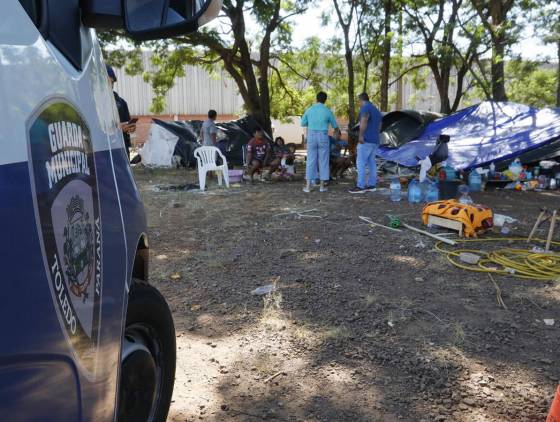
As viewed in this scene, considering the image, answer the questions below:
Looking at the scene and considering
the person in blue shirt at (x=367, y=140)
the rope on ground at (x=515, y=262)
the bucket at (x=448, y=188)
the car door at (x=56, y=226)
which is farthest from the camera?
the person in blue shirt at (x=367, y=140)

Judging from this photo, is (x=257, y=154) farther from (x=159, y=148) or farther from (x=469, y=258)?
(x=469, y=258)

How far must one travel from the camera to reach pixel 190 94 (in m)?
31.2

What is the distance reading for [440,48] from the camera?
16.1m

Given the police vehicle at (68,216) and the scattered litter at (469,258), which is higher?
the police vehicle at (68,216)

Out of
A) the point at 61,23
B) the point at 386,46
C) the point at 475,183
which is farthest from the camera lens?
the point at 386,46

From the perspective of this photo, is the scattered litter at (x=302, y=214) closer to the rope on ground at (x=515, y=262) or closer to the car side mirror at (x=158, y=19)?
the rope on ground at (x=515, y=262)

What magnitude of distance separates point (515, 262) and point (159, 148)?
40.4 feet

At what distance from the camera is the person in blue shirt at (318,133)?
937 cm

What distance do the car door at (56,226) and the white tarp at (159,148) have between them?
14093 mm

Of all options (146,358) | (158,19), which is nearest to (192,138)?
(146,358)

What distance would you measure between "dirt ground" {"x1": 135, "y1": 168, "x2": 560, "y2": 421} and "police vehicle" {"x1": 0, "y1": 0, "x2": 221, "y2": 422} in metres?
1.29

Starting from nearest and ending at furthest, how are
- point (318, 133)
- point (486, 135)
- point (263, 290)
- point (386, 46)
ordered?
1. point (263, 290)
2. point (318, 133)
3. point (486, 135)
4. point (386, 46)

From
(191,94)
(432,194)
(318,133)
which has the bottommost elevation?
(432,194)

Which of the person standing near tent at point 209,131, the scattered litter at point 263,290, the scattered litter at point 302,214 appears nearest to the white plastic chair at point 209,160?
the person standing near tent at point 209,131
